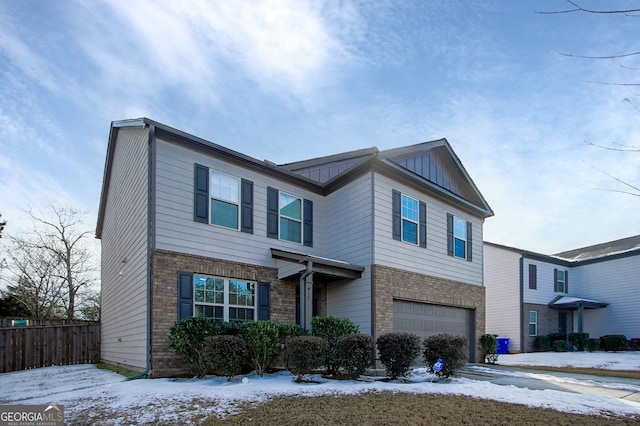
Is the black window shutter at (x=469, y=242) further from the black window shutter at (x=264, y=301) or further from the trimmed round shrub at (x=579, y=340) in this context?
the trimmed round shrub at (x=579, y=340)

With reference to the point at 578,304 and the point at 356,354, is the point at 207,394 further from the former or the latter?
the point at 578,304

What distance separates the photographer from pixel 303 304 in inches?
456

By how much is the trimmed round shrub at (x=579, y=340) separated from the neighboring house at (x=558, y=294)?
21.8 inches

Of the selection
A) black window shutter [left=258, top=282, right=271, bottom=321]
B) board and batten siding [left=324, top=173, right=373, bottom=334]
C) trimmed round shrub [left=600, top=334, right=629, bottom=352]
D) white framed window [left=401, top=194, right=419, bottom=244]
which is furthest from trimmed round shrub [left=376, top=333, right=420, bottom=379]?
trimmed round shrub [left=600, top=334, right=629, bottom=352]

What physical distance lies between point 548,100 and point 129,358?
11399 mm

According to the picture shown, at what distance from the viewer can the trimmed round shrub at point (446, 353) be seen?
33.4ft

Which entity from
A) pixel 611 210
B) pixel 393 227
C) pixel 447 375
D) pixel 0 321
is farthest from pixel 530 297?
pixel 0 321

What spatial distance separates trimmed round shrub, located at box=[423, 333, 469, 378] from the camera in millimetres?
10195

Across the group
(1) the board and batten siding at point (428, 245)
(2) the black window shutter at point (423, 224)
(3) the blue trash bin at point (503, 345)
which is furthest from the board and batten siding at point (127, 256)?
(3) the blue trash bin at point (503, 345)

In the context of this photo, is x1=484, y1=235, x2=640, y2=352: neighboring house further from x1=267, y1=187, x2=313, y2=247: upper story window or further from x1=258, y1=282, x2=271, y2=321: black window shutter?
x1=258, y1=282, x2=271, y2=321: black window shutter

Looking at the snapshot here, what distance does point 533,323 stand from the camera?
80.9 ft

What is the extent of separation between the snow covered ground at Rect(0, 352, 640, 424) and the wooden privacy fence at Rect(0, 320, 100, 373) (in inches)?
159

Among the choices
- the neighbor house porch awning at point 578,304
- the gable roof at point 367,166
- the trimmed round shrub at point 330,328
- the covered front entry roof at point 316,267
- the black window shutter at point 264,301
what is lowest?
the neighbor house porch awning at point 578,304

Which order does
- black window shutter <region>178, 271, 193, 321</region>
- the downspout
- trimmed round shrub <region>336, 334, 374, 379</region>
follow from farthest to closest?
the downspout < black window shutter <region>178, 271, 193, 321</region> < trimmed round shrub <region>336, 334, 374, 379</region>
